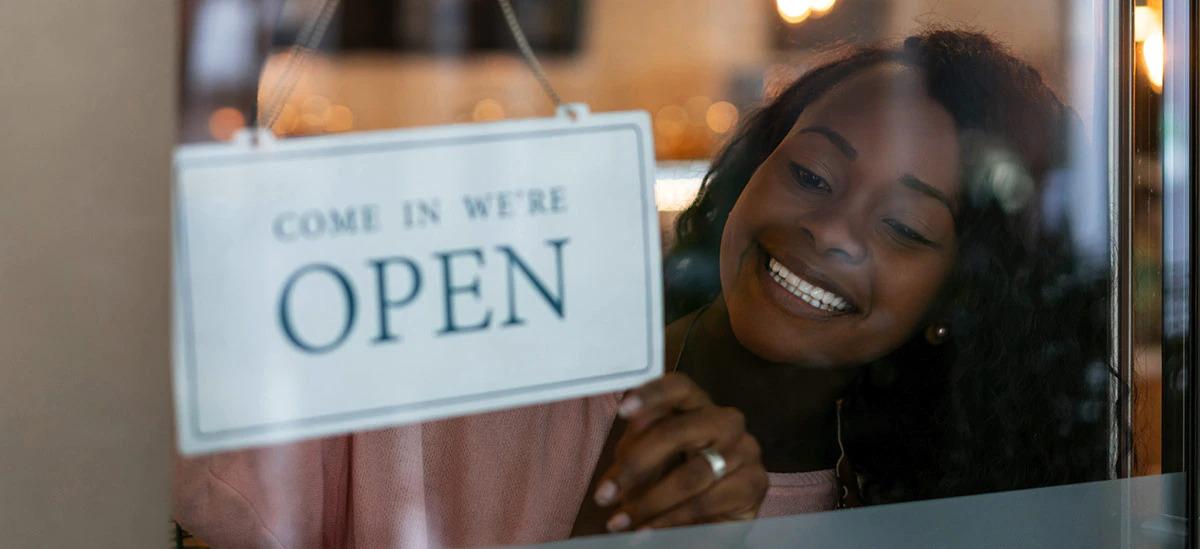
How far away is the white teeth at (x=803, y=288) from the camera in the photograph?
0.93m

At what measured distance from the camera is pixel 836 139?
0.95 meters

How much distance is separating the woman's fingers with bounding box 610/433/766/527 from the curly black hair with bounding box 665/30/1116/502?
101mm

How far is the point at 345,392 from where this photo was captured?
0.76 meters

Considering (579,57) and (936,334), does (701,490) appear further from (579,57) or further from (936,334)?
(579,57)

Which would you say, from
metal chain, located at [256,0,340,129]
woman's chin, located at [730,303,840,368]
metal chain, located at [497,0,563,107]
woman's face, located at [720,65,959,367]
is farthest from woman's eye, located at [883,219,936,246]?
metal chain, located at [256,0,340,129]

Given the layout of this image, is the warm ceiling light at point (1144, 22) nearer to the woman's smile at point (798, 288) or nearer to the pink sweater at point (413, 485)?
the woman's smile at point (798, 288)

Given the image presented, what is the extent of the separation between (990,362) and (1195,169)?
0.29 metres

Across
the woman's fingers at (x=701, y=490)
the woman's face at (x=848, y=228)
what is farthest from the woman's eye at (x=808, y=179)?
the woman's fingers at (x=701, y=490)

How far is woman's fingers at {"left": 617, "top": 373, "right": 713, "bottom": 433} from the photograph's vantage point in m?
0.87

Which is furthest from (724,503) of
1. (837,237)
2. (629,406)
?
(837,237)

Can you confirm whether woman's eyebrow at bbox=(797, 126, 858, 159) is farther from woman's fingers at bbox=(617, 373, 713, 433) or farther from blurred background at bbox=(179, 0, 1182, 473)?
woman's fingers at bbox=(617, 373, 713, 433)

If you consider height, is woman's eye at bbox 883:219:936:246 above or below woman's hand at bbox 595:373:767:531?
above

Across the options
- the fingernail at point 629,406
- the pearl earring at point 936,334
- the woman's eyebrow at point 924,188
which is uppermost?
→ the woman's eyebrow at point 924,188

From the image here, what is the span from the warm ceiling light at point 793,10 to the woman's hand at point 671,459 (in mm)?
313
